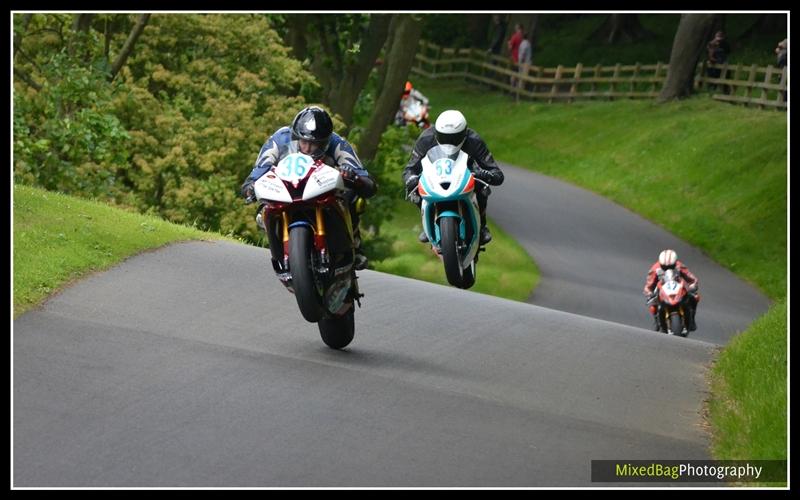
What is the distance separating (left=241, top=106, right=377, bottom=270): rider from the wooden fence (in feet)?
110

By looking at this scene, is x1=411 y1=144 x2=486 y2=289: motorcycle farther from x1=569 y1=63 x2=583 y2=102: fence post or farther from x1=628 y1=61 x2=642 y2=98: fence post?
x1=569 y1=63 x2=583 y2=102: fence post

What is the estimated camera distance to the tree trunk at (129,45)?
24922 millimetres

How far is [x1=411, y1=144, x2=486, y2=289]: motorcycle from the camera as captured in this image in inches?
575

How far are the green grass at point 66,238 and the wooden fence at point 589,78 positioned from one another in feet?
97.1

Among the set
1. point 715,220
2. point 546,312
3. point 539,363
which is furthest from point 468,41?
point 539,363

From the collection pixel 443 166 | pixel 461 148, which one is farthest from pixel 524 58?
pixel 443 166

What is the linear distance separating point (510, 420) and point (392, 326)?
3.76 metres

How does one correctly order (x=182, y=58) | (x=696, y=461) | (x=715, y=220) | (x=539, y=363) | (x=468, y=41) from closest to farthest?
1. (x=696, y=461)
2. (x=539, y=363)
3. (x=182, y=58)
4. (x=715, y=220)
5. (x=468, y=41)

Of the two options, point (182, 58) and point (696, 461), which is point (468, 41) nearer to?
point (182, 58)

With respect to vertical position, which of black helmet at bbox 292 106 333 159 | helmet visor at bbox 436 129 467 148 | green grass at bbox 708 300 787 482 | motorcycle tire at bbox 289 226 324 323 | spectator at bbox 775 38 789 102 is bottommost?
green grass at bbox 708 300 787 482

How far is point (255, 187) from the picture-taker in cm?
1168

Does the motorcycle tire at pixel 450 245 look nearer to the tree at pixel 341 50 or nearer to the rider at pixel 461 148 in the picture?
the rider at pixel 461 148

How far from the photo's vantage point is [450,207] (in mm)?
14781

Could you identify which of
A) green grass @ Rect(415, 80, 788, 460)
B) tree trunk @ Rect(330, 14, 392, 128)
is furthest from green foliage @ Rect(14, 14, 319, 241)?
green grass @ Rect(415, 80, 788, 460)
